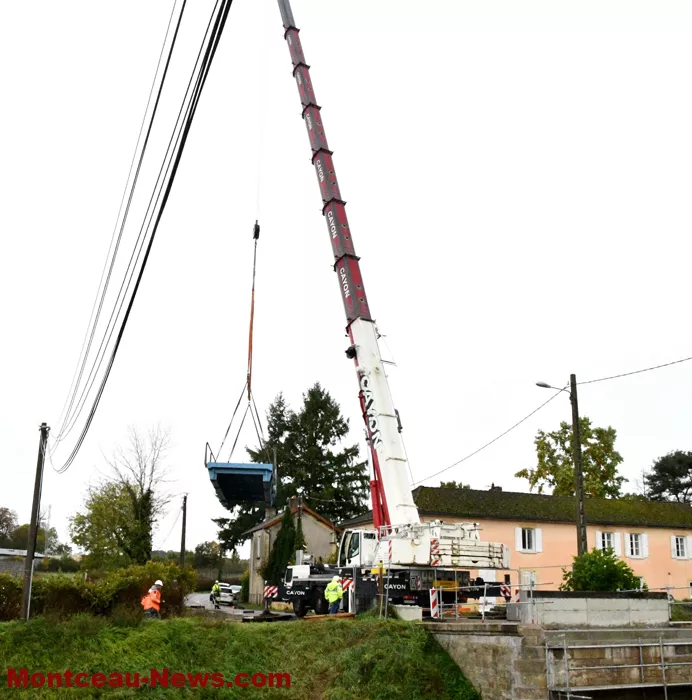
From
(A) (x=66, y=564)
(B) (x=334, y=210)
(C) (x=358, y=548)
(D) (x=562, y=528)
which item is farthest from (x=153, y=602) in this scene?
(A) (x=66, y=564)

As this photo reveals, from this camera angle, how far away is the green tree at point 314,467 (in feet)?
216

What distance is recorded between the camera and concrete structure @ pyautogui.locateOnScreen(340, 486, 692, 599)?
3841cm

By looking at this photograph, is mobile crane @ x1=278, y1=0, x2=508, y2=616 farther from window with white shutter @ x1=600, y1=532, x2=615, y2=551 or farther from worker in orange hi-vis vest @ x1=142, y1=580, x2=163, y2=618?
window with white shutter @ x1=600, y1=532, x2=615, y2=551

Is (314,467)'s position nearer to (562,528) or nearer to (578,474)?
Answer: (562,528)

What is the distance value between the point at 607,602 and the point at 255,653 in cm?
761

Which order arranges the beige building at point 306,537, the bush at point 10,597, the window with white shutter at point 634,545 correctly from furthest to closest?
the beige building at point 306,537
the window with white shutter at point 634,545
the bush at point 10,597

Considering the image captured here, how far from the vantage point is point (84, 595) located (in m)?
19.0

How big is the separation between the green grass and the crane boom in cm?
385

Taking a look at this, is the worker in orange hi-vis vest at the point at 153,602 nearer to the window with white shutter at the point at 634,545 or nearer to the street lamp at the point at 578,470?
the street lamp at the point at 578,470

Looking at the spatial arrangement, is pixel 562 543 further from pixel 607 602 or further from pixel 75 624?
pixel 75 624

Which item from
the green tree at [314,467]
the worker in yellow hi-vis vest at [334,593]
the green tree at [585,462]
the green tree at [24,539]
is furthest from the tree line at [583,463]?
the green tree at [24,539]

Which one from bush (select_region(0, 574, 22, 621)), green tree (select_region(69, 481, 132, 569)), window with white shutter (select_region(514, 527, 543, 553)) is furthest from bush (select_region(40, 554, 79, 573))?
bush (select_region(0, 574, 22, 621))

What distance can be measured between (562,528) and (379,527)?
22.3 metres

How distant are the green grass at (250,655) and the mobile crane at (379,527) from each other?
9.04ft
